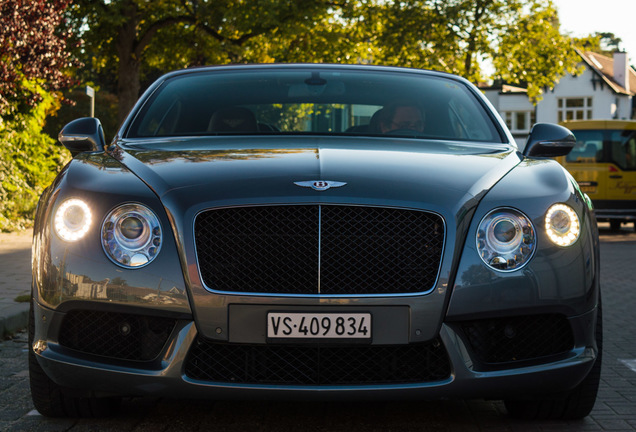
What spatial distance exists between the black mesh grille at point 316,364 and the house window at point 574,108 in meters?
64.6

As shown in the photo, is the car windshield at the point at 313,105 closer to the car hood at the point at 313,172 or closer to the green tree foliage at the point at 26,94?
the car hood at the point at 313,172

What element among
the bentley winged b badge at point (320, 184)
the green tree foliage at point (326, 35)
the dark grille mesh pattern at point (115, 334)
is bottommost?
the dark grille mesh pattern at point (115, 334)

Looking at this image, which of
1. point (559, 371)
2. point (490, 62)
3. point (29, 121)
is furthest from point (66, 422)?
point (490, 62)

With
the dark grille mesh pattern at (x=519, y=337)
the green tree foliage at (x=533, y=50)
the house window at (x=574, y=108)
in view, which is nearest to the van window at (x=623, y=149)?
the green tree foliage at (x=533, y=50)

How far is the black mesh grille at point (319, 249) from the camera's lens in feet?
11.4

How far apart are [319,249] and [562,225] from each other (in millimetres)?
962

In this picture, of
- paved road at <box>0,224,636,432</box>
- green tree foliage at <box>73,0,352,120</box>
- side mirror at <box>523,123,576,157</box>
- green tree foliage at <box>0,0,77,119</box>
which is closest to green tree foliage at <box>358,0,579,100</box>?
green tree foliage at <box>73,0,352,120</box>

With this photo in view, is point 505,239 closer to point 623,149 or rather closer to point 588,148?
point 588,148

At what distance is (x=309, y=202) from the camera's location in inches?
139

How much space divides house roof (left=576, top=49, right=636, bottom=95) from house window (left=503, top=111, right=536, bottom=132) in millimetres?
5134

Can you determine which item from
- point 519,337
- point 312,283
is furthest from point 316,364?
point 519,337

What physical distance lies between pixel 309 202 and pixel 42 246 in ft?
3.49

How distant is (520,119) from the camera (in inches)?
2680

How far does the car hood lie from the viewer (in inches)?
140
